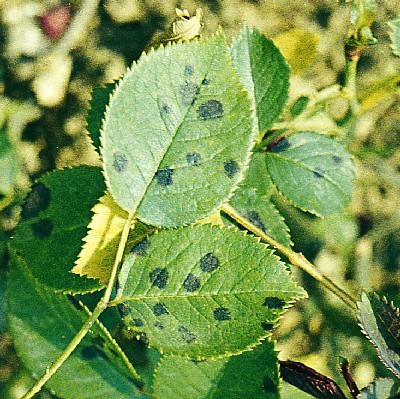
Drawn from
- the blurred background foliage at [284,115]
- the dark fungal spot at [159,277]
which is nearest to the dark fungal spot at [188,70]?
the dark fungal spot at [159,277]

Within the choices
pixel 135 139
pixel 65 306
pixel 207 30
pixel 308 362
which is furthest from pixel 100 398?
pixel 207 30

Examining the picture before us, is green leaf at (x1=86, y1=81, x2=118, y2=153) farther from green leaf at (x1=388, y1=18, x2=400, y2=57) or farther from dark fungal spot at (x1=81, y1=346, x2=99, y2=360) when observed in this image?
green leaf at (x1=388, y1=18, x2=400, y2=57)

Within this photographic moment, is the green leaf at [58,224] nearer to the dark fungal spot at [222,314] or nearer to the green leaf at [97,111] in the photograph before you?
the green leaf at [97,111]

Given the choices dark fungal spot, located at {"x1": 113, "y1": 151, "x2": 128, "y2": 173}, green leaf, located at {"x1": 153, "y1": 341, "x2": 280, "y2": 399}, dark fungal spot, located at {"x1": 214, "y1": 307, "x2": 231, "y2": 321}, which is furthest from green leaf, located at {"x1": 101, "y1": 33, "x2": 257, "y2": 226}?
green leaf, located at {"x1": 153, "y1": 341, "x2": 280, "y2": 399}

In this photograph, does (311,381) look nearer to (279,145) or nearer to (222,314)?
(222,314)

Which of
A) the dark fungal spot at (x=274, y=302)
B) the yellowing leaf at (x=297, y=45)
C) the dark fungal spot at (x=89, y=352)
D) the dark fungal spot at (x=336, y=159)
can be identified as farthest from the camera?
the yellowing leaf at (x=297, y=45)

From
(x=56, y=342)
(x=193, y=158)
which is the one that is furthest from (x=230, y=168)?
(x=56, y=342)
